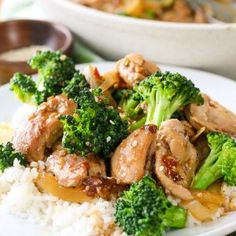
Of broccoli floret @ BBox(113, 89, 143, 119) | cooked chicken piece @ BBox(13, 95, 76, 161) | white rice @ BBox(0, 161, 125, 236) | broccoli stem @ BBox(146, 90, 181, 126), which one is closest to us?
white rice @ BBox(0, 161, 125, 236)

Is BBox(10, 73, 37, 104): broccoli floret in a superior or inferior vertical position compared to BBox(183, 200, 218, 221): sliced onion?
inferior

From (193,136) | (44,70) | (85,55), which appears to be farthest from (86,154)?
(85,55)

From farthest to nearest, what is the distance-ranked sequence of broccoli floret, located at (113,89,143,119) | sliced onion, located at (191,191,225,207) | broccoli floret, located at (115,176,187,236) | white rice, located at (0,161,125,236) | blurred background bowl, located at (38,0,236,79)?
blurred background bowl, located at (38,0,236,79) < broccoli floret, located at (113,89,143,119) < sliced onion, located at (191,191,225,207) < white rice, located at (0,161,125,236) < broccoli floret, located at (115,176,187,236)

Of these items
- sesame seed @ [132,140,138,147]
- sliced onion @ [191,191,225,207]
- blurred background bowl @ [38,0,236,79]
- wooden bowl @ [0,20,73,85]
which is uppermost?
Answer: sesame seed @ [132,140,138,147]

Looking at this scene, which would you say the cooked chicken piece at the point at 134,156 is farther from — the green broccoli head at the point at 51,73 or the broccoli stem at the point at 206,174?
the green broccoli head at the point at 51,73

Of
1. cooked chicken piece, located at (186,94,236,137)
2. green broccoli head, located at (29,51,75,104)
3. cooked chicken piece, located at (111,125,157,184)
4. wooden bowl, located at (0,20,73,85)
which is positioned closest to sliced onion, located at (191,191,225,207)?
cooked chicken piece, located at (111,125,157,184)

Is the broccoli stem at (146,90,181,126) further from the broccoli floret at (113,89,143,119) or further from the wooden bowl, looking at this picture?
the wooden bowl

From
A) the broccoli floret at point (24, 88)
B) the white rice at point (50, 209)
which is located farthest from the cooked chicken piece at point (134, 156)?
the broccoli floret at point (24, 88)
